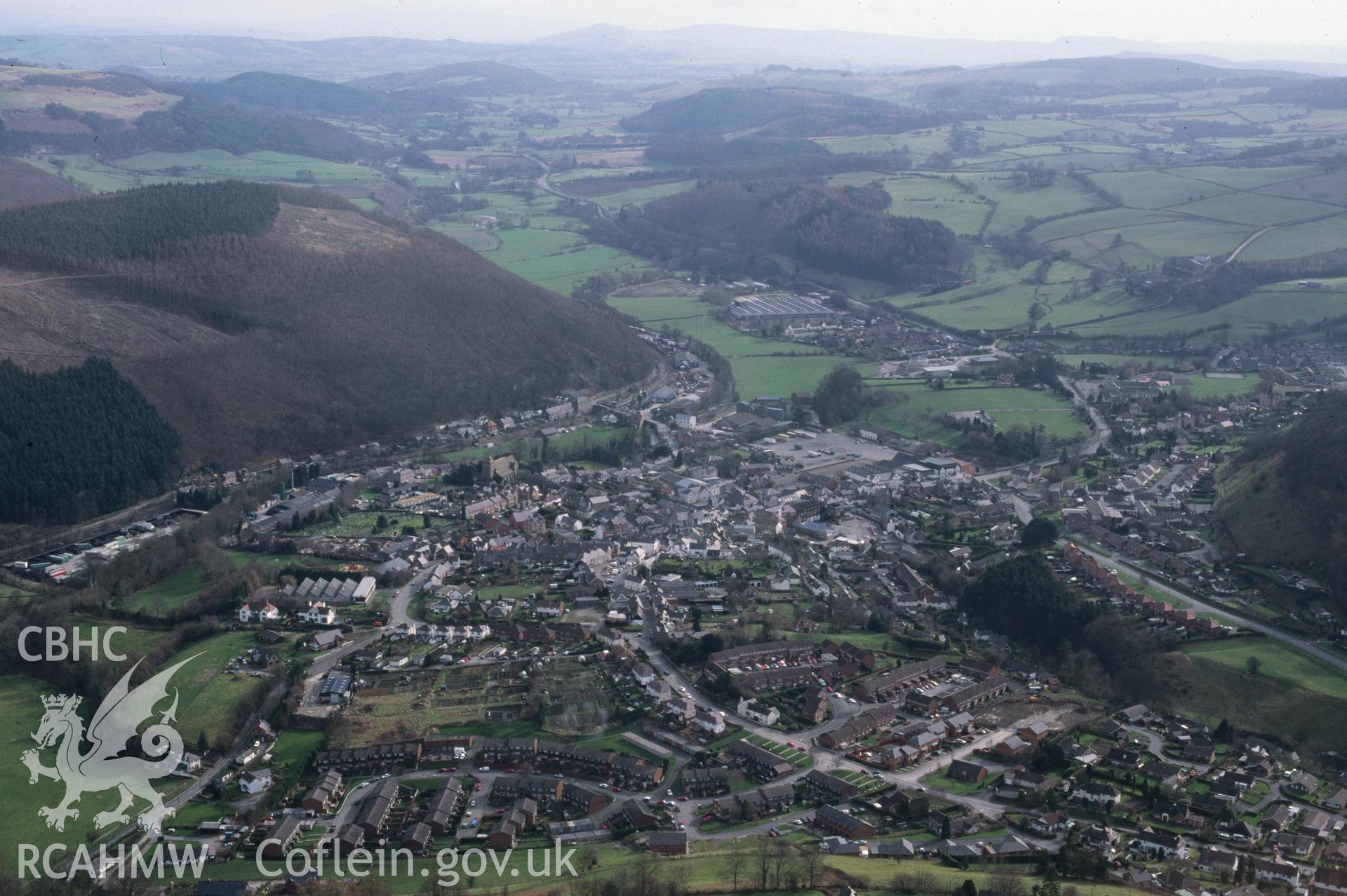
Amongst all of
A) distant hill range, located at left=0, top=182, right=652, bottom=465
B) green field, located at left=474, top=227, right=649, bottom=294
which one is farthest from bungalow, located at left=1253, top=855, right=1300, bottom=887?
green field, located at left=474, top=227, right=649, bottom=294

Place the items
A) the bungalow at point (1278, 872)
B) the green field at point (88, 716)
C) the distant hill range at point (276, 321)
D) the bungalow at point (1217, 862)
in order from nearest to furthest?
1. the bungalow at point (1278, 872)
2. the bungalow at point (1217, 862)
3. the green field at point (88, 716)
4. the distant hill range at point (276, 321)

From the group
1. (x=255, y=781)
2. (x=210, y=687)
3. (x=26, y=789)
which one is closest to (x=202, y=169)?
(x=210, y=687)

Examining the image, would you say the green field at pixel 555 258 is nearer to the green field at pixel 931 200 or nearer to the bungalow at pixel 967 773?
the green field at pixel 931 200

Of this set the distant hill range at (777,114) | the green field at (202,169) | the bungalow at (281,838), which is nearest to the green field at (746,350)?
the bungalow at (281,838)

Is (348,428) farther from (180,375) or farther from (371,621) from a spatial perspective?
(371,621)

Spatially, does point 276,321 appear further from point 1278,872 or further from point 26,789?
point 1278,872

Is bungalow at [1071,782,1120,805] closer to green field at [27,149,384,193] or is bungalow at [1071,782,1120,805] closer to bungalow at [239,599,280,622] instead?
bungalow at [239,599,280,622]

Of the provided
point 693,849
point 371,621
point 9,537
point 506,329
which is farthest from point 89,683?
point 506,329
